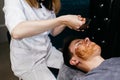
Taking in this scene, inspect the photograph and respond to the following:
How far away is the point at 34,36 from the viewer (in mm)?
1474

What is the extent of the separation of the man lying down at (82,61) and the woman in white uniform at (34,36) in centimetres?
12

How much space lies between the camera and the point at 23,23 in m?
1.24

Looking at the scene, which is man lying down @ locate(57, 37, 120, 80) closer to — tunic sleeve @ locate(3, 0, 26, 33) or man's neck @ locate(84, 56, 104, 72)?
man's neck @ locate(84, 56, 104, 72)

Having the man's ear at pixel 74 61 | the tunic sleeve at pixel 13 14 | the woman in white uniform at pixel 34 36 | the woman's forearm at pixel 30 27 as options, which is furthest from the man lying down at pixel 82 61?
the tunic sleeve at pixel 13 14

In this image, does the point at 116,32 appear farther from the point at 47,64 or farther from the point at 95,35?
the point at 47,64

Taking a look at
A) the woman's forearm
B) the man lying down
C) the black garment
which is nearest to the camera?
the woman's forearm

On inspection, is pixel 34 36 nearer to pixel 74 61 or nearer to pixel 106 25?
pixel 74 61

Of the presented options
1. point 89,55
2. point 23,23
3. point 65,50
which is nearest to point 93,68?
point 89,55

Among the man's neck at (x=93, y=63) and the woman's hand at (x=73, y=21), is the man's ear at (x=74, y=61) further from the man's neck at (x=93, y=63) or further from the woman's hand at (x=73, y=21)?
the woman's hand at (x=73, y=21)

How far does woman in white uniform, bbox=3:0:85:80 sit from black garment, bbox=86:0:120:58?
250 millimetres

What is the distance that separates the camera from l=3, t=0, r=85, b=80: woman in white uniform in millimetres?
1259

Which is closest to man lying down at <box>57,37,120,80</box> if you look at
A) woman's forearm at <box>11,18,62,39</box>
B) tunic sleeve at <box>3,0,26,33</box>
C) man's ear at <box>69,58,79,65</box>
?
man's ear at <box>69,58,79,65</box>

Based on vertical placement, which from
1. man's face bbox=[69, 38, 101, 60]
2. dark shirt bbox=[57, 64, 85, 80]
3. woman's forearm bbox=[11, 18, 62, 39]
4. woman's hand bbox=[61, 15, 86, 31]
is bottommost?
dark shirt bbox=[57, 64, 85, 80]

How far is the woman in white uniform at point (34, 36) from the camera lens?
1259 mm
